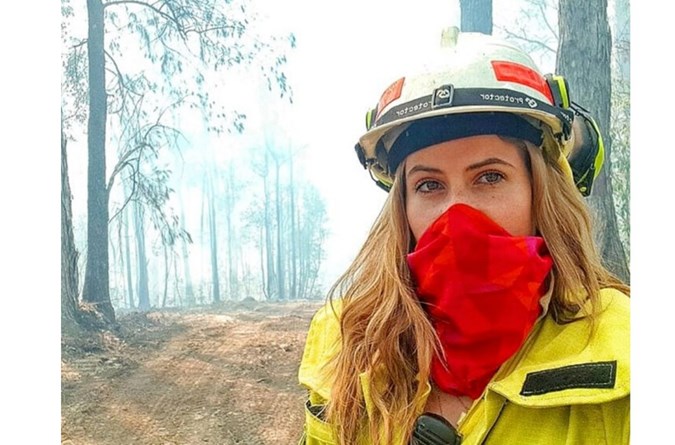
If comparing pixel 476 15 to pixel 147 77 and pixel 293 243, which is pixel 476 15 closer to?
pixel 293 243

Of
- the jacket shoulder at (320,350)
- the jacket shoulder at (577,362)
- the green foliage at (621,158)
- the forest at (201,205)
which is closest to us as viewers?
the jacket shoulder at (577,362)

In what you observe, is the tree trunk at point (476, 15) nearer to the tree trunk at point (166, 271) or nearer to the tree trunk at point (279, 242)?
the tree trunk at point (279, 242)

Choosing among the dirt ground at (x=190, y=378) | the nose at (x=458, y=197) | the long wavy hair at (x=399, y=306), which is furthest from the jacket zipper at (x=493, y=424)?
the dirt ground at (x=190, y=378)

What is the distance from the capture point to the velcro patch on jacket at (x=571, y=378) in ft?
2.09

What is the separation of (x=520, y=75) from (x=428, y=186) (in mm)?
165

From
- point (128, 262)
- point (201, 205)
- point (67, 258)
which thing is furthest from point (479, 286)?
point (67, 258)

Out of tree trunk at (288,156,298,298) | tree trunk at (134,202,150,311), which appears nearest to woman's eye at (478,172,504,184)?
tree trunk at (288,156,298,298)

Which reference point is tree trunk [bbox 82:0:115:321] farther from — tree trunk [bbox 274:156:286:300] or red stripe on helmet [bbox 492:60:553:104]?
red stripe on helmet [bbox 492:60:553:104]

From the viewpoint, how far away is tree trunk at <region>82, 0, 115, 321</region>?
1416 mm

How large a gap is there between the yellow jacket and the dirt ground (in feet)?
2.11

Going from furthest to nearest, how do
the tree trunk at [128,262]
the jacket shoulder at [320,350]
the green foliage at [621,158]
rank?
the tree trunk at [128,262]
the green foliage at [621,158]
the jacket shoulder at [320,350]

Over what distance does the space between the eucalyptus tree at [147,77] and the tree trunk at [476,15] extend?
37cm
